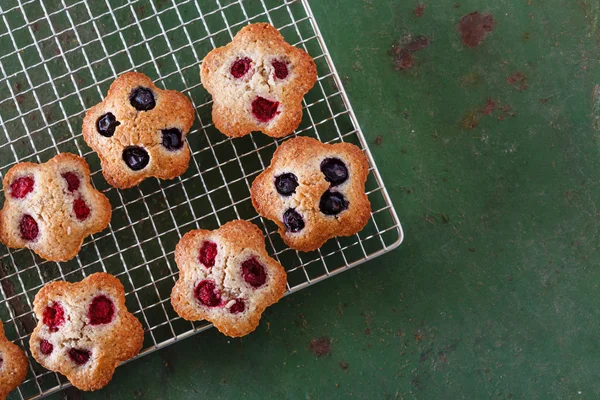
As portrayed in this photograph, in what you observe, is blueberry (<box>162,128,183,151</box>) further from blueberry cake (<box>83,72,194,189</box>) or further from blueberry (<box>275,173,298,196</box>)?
blueberry (<box>275,173,298,196</box>)

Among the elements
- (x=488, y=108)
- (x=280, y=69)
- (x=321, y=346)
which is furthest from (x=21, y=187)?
(x=488, y=108)

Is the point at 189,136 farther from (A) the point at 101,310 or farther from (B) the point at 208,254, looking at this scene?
(A) the point at 101,310

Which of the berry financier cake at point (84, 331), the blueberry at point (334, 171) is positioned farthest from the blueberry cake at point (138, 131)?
the blueberry at point (334, 171)

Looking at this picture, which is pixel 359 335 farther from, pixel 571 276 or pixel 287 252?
pixel 571 276

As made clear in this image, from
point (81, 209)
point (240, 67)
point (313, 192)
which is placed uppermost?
point (240, 67)

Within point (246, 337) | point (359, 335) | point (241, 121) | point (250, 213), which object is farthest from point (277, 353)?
point (241, 121)

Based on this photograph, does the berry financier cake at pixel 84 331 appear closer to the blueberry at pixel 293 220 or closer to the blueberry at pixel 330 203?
the blueberry at pixel 293 220
